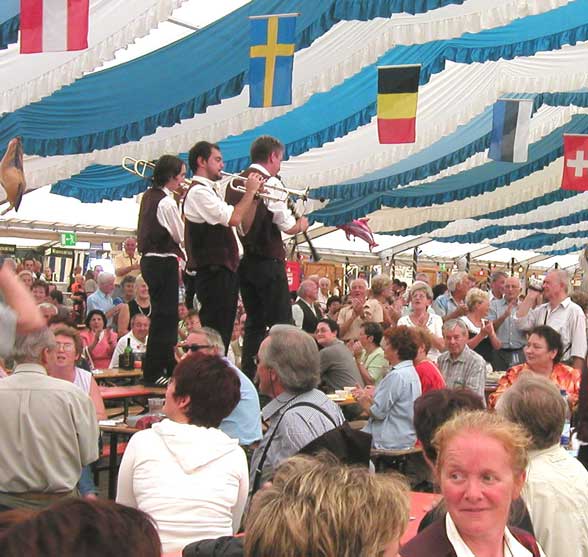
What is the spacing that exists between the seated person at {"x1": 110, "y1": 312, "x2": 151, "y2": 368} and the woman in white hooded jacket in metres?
4.90

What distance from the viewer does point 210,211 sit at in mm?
5277

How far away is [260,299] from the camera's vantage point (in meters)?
5.72

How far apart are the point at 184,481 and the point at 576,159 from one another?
10.2 m

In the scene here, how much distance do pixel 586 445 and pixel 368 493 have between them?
266cm

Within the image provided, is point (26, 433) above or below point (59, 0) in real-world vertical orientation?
below

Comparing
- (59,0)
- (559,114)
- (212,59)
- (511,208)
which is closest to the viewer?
(59,0)

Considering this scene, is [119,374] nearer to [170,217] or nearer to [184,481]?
[170,217]

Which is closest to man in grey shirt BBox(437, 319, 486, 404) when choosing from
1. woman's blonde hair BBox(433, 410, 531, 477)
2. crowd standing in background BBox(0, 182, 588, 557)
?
crowd standing in background BBox(0, 182, 588, 557)

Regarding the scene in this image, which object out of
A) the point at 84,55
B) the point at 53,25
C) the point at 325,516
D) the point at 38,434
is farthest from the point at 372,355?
the point at 325,516

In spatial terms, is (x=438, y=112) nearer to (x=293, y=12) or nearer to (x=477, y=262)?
(x=293, y=12)

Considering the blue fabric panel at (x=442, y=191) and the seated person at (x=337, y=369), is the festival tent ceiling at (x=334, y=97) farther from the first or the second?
the seated person at (x=337, y=369)

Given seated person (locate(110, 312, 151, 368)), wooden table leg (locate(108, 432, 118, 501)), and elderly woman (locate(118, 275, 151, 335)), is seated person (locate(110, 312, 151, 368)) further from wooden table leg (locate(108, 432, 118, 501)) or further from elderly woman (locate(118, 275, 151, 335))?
wooden table leg (locate(108, 432, 118, 501))

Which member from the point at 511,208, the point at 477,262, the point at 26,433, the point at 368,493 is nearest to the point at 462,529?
the point at 368,493

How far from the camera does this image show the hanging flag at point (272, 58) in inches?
277
